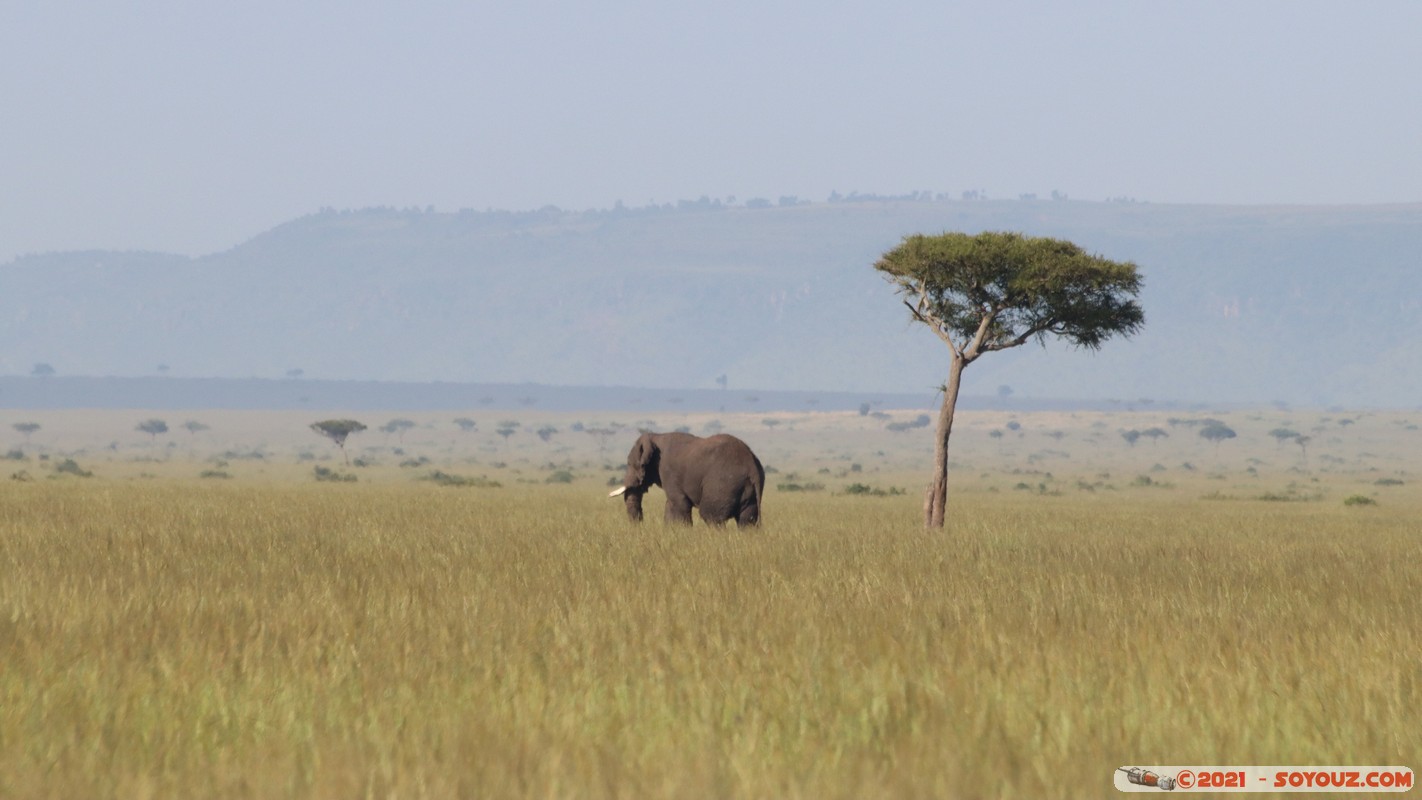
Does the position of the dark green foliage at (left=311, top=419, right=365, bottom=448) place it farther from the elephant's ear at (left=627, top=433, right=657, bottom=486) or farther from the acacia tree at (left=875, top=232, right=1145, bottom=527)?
the elephant's ear at (left=627, top=433, right=657, bottom=486)

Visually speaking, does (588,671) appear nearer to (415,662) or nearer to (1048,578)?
(415,662)

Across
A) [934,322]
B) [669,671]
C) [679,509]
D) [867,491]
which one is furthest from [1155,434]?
[669,671]

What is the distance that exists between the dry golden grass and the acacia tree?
42.2ft

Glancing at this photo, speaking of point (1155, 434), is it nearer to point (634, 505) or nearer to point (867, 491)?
point (867, 491)

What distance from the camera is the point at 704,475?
2642cm

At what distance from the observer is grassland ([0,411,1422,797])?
300 inches

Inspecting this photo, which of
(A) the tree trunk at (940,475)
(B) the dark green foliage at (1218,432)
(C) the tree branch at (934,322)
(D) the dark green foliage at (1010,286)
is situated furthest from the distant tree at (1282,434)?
(A) the tree trunk at (940,475)

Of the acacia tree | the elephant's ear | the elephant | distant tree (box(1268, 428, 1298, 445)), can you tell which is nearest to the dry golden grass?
the elephant

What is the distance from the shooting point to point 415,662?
1041 cm

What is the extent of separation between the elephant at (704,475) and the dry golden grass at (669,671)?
19.2ft

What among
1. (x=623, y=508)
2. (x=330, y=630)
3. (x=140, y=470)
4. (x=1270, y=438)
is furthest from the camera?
(x=1270, y=438)

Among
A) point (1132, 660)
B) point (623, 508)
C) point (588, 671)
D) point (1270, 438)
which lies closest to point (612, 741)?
point (588, 671)

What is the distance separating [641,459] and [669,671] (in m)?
17.3

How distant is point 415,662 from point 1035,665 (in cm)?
378
